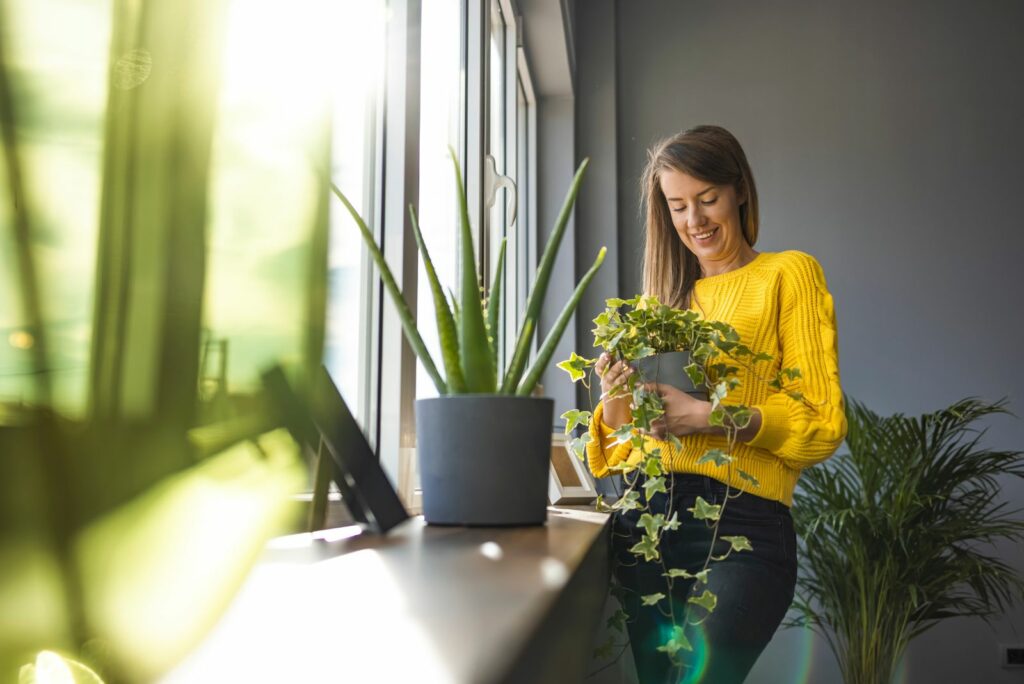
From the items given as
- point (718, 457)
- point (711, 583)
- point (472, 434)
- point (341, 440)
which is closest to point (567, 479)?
point (711, 583)

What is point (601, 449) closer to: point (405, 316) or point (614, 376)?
point (614, 376)

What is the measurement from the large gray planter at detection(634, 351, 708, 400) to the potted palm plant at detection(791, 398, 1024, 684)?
5.96 ft

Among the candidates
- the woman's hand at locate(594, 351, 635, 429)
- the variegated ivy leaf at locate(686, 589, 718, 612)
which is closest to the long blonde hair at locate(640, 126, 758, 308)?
the woman's hand at locate(594, 351, 635, 429)

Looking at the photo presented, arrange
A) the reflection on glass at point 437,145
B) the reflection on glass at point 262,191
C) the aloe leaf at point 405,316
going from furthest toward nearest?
the reflection on glass at point 437,145 < the aloe leaf at point 405,316 < the reflection on glass at point 262,191

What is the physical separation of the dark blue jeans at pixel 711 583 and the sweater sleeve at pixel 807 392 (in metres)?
0.10

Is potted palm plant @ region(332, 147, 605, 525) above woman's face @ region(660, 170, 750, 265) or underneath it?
underneath

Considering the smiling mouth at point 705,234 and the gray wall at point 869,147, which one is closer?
the smiling mouth at point 705,234

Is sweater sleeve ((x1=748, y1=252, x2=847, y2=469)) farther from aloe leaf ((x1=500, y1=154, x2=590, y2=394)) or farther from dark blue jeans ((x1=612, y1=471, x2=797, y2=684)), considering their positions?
aloe leaf ((x1=500, y1=154, x2=590, y2=394))

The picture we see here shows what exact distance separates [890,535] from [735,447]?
6.07 feet

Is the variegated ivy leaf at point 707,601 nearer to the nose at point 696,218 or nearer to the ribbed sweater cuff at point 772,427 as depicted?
the ribbed sweater cuff at point 772,427

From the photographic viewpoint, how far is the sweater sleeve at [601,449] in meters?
1.50

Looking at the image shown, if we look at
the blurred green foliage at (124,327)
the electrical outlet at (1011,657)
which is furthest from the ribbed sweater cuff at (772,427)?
the electrical outlet at (1011,657)

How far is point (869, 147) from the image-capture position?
147 inches

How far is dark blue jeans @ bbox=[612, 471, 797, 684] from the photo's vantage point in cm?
126
